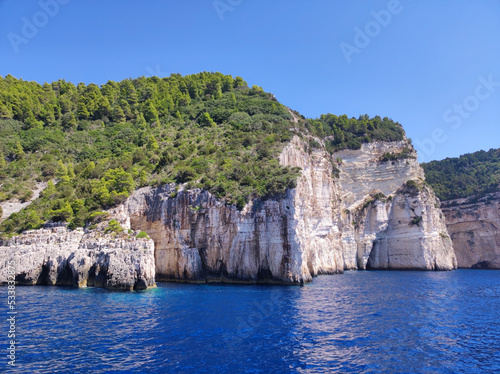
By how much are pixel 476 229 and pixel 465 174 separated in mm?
19076

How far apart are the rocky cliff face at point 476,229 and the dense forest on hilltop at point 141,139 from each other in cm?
2184

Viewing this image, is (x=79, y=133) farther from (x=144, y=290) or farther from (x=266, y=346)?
(x=266, y=346)

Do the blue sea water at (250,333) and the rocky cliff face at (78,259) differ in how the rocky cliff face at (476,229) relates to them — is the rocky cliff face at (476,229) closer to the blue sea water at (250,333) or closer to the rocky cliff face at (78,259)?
the blue sea water at (250,333)

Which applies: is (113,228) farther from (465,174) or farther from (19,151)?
(465,174)

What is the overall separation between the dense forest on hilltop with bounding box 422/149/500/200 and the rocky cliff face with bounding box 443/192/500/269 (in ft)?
11.2

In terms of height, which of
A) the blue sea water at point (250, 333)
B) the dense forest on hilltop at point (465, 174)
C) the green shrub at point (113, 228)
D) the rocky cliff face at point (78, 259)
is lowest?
the blue sea water at point (250, 333)

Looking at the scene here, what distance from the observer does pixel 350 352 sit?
1563 centimetres

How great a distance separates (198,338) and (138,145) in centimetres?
4840

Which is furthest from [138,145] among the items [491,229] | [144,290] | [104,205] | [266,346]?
[491,229]

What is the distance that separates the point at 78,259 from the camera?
3325 cm

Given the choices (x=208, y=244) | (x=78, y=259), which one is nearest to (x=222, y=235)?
(x=208, y=244)

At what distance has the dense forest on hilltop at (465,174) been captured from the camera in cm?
8160

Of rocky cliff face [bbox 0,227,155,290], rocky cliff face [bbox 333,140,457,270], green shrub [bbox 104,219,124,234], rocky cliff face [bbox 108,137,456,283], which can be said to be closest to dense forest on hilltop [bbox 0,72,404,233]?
rocky cliff face [bbox 108,137,456,283]

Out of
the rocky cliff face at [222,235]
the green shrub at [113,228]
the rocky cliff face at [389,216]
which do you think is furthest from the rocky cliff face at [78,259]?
the rocky cliff face at [389,216]
